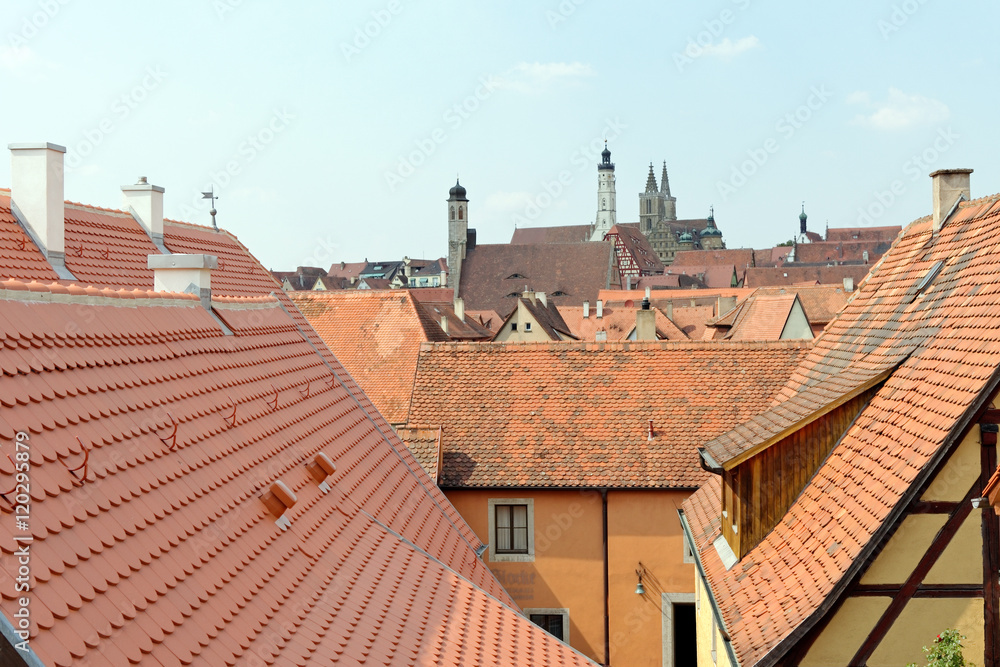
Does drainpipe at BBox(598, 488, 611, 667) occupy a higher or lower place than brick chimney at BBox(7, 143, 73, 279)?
lower

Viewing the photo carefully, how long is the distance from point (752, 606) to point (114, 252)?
9.70 m

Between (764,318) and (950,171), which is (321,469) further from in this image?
(764,318)

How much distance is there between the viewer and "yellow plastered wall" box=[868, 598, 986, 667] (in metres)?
7.71

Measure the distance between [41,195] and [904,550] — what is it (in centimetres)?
1046

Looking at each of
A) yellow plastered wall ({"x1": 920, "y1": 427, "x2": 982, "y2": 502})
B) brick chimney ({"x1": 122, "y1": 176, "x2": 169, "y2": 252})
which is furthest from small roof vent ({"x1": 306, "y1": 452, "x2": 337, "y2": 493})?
brick chimney ({"x1": 122, "y1": 176, "x2": 169, "y2": 252})

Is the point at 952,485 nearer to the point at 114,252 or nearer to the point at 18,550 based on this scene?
the point at 18,550

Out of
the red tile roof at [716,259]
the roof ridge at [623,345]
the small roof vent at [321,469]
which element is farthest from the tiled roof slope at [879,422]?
the red tile roof at [716,259]

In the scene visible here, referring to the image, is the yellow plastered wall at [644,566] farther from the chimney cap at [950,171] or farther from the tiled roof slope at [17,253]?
the tiled roof slope at [17,253]

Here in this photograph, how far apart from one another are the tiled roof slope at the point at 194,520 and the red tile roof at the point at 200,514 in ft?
0.04

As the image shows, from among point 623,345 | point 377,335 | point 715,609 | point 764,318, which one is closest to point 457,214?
point 764,318

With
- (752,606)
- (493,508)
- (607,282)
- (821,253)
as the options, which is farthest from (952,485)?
(821,253)

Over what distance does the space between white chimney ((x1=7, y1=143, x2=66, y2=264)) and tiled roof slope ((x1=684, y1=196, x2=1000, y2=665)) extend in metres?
8.48

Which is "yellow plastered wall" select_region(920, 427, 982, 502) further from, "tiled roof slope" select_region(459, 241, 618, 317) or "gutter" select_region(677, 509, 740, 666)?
"tiled roof slope" select_region(459, 241, 618, 317)

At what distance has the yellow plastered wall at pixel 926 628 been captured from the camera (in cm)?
771
